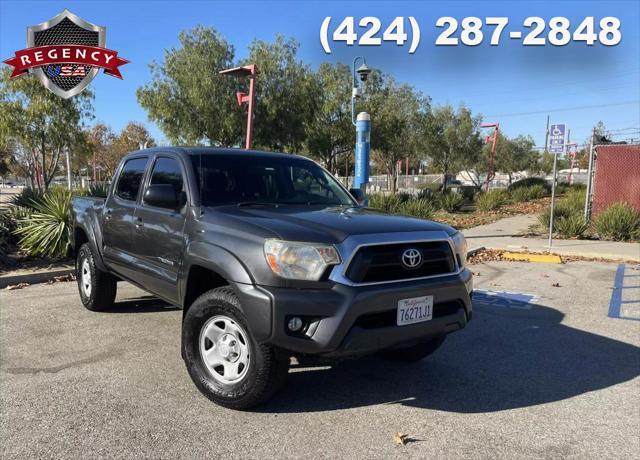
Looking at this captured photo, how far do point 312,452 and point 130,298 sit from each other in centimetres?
452

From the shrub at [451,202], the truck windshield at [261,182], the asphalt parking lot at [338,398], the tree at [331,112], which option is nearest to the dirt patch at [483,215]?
the shrub at [451,202]

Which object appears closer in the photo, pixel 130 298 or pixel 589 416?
pixel 589 416

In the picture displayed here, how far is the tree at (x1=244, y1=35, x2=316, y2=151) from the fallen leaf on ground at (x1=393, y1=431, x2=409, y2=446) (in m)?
21.1

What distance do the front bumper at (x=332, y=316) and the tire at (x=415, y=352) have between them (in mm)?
1131

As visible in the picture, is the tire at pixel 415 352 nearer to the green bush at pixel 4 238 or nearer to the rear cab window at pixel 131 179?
the rear cab window at pixel 131 179

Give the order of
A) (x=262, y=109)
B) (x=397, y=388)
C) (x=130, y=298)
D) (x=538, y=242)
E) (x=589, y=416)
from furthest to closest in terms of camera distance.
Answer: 1. (x=262, y=109)
2. (x=538, y=242)
3. (x=130, y=298)
4. (x=397, y=388)
5. (x=589, y=416)

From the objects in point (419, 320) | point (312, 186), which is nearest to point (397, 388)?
point (419, 320)

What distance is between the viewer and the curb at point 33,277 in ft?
25.2

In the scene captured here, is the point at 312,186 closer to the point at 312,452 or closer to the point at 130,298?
the point at 312,452

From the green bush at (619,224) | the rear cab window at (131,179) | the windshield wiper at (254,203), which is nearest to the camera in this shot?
the windshield wiper at (254,203)

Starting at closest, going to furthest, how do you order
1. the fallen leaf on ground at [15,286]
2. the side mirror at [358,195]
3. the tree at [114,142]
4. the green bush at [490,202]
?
Result: 1. the side mirror at [358,195]
2. the fallen leaf on ground at [15,286]
3. the green bush at [490,202]
4. the tree at [114,142]

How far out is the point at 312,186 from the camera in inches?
191

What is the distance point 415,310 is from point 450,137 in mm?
31723

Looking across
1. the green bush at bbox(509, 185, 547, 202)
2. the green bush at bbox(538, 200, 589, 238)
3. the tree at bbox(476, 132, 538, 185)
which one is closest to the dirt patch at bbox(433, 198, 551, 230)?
the green bush at bbox(509, 185, 547, 202)
